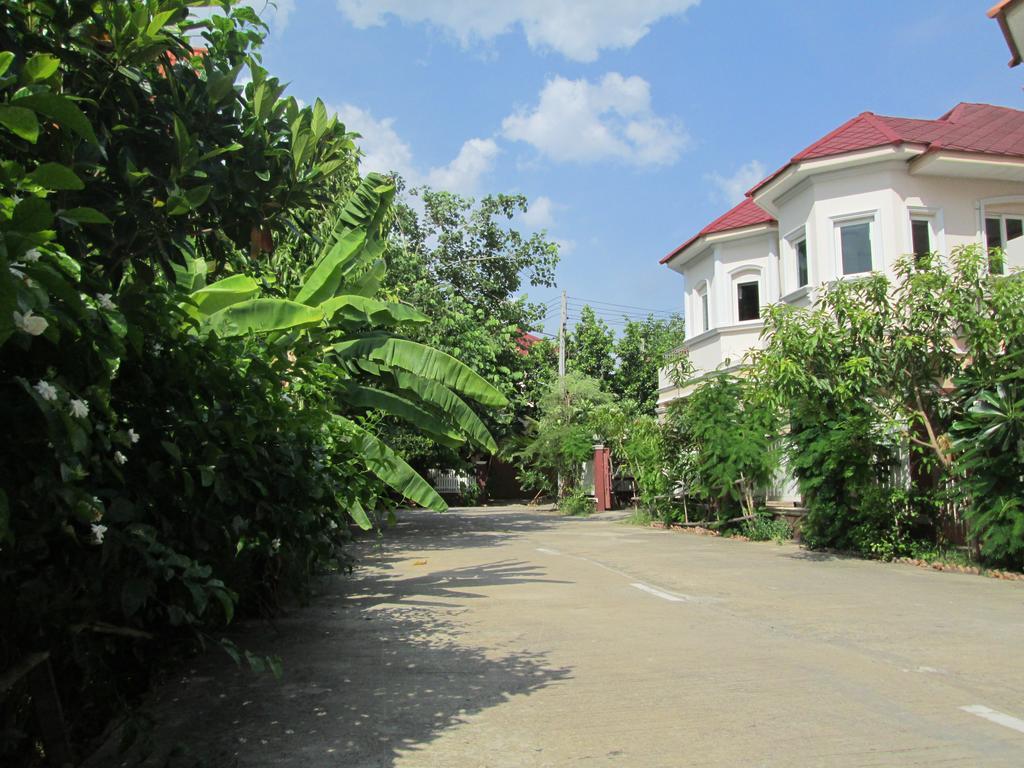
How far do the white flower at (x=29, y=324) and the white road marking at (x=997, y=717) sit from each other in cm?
548

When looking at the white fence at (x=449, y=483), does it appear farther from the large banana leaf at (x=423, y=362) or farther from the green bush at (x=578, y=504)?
the large banana leaf at (x=423, y=362)

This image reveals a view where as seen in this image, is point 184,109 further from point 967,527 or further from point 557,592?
point 967,527

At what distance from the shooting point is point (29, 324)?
2.38 m

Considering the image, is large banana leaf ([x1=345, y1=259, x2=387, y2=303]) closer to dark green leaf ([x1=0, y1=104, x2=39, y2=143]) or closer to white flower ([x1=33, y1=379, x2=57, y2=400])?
white flower ([x1=33, y1=379, x2=57, y2=400])

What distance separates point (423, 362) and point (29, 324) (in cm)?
953

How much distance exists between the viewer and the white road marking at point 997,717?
5.08 meters

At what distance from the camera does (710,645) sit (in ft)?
24.6

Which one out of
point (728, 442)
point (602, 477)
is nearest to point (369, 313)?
point (728, 442)

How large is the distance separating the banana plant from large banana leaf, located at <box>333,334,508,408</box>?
0.01m

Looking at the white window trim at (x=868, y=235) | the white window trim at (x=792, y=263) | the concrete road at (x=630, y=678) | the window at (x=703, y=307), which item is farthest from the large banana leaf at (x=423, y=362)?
the window at (x=703, y=307)

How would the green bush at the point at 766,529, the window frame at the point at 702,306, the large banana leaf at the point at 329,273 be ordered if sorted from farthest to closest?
1. the window frame at the point at 702,306
2. the green bush at the point at 766,529
3. the large banana leaf at the point at 329,273

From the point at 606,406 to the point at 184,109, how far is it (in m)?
28.3

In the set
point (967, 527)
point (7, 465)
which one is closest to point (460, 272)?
point (967, 527)

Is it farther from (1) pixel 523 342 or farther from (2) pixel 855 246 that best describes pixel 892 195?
(1) pixel 523 342
